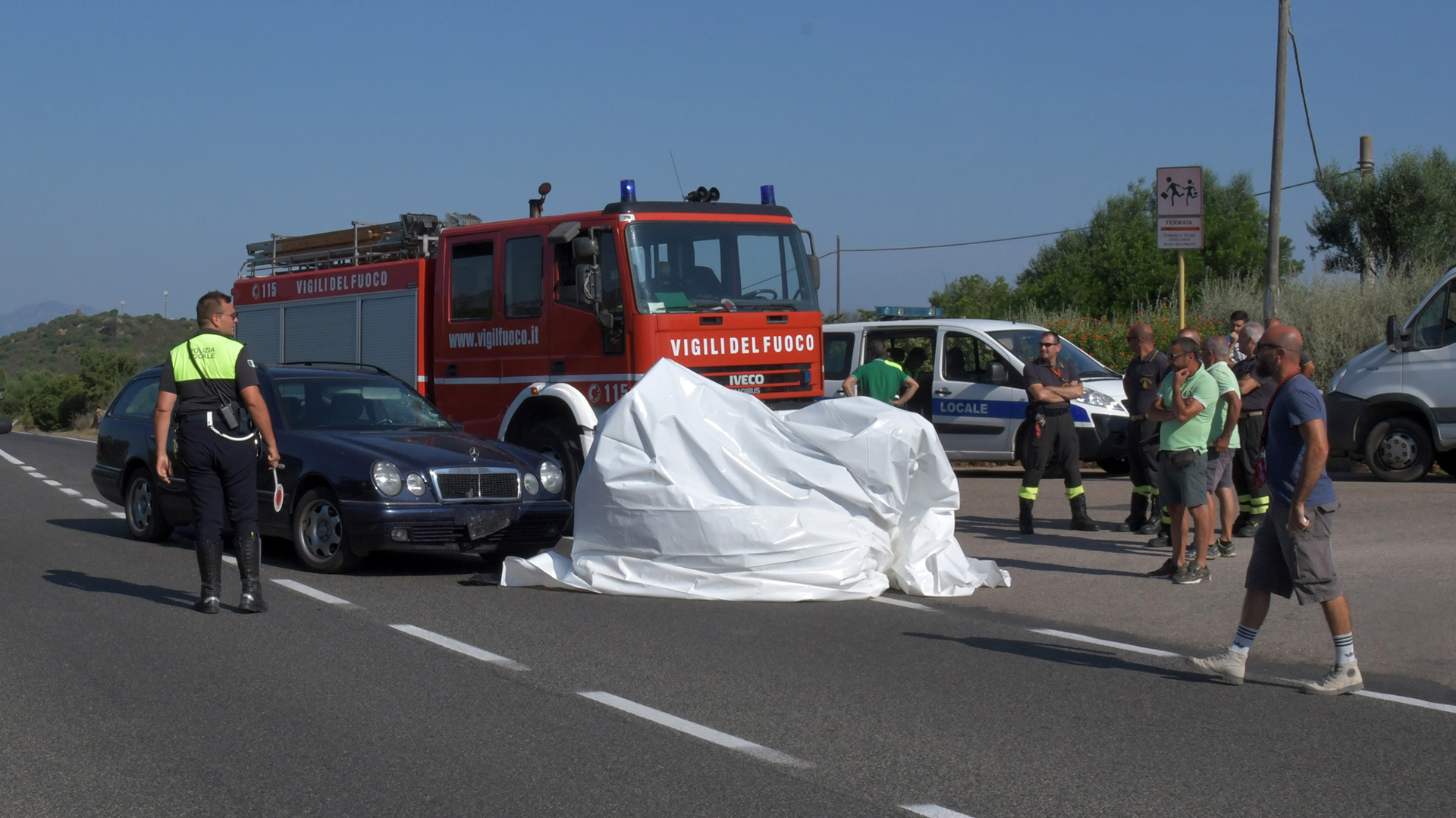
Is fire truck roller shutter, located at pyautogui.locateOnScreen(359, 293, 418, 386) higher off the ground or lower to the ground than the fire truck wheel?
higher

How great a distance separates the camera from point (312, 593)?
8.84 meters

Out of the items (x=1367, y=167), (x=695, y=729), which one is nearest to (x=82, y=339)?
(x=1367, y=167)

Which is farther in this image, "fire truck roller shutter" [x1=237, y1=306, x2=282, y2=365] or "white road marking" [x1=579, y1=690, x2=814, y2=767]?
"fire truck roller shutter" [x1=237, y1=306, x2=282, y2=365]

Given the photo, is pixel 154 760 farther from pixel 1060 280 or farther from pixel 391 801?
pixel 1060 280

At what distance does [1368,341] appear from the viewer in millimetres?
20328

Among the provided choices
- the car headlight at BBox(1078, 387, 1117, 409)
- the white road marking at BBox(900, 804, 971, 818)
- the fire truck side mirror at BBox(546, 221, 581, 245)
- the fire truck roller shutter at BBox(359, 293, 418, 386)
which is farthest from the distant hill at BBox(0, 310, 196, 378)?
the white road marking at BBox(900, 804, 971, 818)

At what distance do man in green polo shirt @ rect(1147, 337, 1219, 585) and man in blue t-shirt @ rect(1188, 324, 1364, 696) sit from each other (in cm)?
262

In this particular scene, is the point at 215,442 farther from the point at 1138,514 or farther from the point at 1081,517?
the point at 1138,514

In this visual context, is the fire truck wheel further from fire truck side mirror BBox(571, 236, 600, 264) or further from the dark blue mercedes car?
fire truck side mirror BBox(571, 236, 600, 264)

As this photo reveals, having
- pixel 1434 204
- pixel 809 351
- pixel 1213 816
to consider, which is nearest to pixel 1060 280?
pixel 1434 204

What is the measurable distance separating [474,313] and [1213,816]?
976cm

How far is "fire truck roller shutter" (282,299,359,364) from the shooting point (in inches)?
575

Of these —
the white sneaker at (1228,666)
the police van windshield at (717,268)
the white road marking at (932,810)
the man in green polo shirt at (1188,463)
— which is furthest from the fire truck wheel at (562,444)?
the white road marking at (932,810)

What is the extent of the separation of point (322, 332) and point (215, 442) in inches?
287
